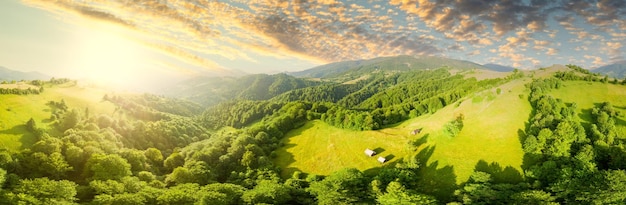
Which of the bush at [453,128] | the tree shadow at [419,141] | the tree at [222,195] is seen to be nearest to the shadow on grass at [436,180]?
the tree shadow at [419,141]

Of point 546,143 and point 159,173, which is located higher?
point 546,143

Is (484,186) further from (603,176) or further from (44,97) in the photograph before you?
(44,97)

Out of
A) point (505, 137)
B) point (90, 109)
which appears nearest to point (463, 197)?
point (505, 137)

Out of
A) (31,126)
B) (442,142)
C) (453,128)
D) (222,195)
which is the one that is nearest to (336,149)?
(442,142)

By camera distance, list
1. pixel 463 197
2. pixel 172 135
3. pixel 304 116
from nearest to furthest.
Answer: pixel 463 197 < pixel 172 135 < pixel 304 116

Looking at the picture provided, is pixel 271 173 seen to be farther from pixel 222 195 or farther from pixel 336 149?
pixel 222 195

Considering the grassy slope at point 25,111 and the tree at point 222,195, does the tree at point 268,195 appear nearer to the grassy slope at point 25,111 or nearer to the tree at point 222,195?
the tree at point 222,195
